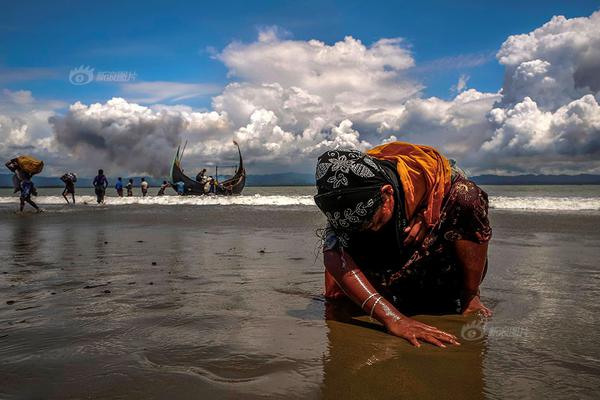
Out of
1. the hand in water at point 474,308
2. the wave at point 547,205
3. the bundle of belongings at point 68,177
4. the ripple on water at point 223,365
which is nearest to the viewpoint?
the ripple on water at point 223,365

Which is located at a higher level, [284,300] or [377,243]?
[377,243]

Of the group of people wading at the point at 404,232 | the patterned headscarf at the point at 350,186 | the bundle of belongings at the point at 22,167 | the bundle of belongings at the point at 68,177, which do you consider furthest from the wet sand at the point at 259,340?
the bundle of belongings at the point at 68,177

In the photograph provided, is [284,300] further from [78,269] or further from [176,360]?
[78,269]

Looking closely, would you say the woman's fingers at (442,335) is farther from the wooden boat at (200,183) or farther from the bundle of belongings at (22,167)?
the wooden boat at (200,183)

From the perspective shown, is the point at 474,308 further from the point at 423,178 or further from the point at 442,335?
the point at 423,178

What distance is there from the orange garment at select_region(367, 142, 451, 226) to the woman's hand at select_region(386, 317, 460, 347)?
50 cm

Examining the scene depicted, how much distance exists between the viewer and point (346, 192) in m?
1.98

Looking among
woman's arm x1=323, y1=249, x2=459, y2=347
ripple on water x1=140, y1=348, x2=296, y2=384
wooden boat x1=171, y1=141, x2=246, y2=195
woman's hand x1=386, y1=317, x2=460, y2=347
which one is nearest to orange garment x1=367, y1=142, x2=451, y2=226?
woman's arm x1=323, y1=249, x2=459, y2=347

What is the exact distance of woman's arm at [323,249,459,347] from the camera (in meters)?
2.08

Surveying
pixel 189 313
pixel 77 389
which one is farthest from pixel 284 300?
pixel 77 389

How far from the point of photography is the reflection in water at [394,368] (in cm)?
157

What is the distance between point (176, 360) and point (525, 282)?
114 inches

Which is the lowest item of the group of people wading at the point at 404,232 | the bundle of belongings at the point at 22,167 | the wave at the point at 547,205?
the wave at the point at 547,205

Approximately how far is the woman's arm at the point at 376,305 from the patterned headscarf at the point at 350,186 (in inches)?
10.8
